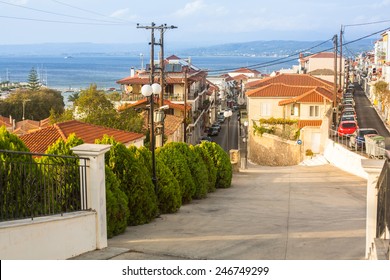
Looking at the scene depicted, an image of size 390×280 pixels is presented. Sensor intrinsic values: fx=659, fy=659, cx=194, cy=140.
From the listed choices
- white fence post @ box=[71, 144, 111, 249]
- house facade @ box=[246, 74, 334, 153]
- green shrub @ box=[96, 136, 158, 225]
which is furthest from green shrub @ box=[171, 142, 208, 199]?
house facade @ box=[246, 74, 334, 153]

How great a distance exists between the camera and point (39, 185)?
27.3 feet

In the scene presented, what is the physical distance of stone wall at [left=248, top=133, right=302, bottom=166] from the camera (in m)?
39.1

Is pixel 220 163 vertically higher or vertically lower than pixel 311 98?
lower

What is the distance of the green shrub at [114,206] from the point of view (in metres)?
9.89

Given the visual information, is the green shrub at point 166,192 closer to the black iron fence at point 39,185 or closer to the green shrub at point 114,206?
the green shrub at point 114,206

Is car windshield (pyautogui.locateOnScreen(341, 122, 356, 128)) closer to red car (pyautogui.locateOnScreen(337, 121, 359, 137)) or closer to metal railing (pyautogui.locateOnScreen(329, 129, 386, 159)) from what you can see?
red car (pyautogui.locateOnScreen(337, 121, 359, 137))

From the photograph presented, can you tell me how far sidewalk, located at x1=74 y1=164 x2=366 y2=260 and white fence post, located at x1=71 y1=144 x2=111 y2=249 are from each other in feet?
1.01

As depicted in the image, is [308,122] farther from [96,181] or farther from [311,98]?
[96,181]

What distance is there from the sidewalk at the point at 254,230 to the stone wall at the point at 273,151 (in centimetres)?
2015

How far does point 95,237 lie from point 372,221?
138 inches

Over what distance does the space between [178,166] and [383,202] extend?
27.6 ft

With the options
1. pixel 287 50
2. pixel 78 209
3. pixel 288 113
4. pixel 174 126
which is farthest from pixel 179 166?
pixel 287 50

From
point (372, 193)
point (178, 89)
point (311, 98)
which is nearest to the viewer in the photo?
point (372, 193)

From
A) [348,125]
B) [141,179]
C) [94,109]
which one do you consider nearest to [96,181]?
[141,179]
